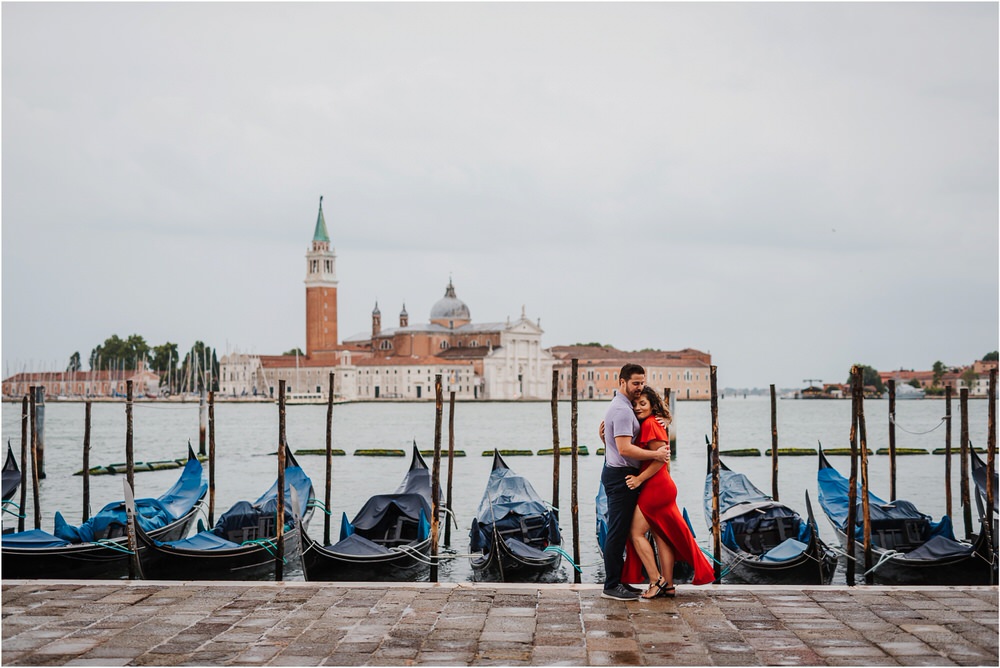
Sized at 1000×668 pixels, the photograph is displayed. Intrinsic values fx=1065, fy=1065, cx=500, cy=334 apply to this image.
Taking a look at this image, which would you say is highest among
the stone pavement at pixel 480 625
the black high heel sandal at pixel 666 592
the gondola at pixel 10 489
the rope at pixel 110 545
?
the black high heel sandal at pixel 666 592

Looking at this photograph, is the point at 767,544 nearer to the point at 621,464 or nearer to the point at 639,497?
the point at 639,497

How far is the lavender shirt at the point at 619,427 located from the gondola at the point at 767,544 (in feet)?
9.73

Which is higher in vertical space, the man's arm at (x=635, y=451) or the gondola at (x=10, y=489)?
the man's arm at (x=635, y=451)

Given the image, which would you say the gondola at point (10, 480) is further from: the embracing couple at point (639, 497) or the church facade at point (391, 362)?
the church facade at point (391, 362)

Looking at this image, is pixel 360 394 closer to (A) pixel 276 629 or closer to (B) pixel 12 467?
(B) pixel 12 467

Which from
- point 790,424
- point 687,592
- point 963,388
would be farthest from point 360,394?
point 687,592

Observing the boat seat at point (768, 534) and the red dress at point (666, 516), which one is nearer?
the red dress at point (666, 516)

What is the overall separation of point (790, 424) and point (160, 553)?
43949mm

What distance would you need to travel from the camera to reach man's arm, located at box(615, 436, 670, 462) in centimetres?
426

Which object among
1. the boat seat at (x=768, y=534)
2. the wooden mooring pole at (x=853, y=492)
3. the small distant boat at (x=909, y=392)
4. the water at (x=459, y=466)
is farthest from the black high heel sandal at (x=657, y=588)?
the small distant boat at (x=909, y=392)

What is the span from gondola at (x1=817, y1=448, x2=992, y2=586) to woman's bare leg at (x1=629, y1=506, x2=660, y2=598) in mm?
3193

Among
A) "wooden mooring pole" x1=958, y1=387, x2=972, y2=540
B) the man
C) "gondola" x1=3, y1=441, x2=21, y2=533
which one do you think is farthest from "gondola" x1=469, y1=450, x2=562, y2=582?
"gondola" x1=3, y1=441, x2=21, y2=533

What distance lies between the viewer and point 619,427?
4.28 m

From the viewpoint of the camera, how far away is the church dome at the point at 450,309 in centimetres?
8506
